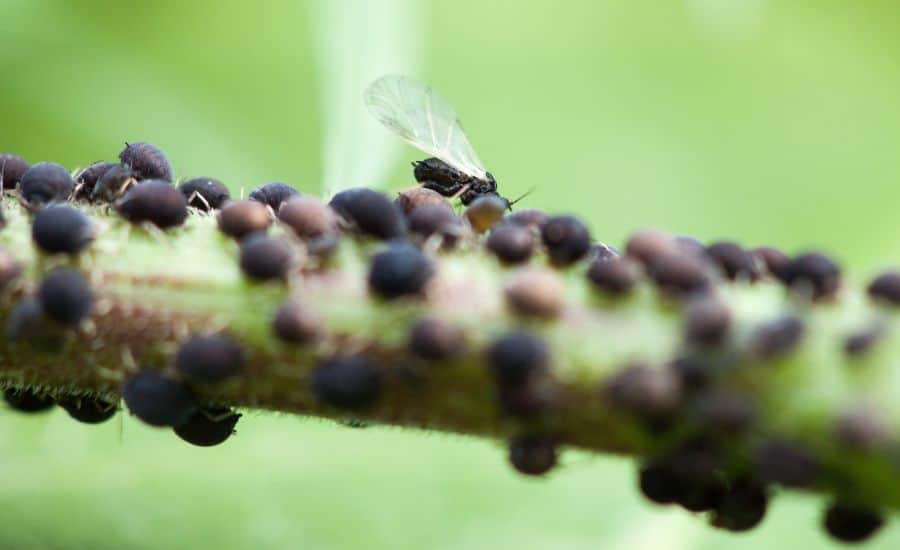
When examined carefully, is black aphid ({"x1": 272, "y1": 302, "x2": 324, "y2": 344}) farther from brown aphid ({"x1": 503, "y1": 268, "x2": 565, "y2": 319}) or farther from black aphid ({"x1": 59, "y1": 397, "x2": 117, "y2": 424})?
black aphid ({"x1": 59, "y1": 397, "x2": 117, "y2": 424})

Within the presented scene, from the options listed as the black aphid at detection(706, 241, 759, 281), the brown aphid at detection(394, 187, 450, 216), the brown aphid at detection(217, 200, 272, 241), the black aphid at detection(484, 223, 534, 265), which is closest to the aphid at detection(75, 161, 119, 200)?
the brown aphid at detection(217, 200, 272, 241)

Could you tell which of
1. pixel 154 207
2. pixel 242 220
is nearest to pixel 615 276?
A: pixel 242 220

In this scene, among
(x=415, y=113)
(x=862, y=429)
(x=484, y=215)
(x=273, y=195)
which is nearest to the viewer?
(x=862, y=429)

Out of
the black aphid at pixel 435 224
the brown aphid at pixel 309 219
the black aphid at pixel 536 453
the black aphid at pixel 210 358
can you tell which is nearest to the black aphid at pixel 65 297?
the black aphid at pixel 210 358

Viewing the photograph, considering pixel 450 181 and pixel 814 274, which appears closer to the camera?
pixel 814 274

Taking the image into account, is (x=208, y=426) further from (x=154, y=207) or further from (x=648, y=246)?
(x=648, y=246)

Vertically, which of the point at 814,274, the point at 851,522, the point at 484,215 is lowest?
the point at 851,522

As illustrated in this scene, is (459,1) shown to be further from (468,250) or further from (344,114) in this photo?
(468,250)
